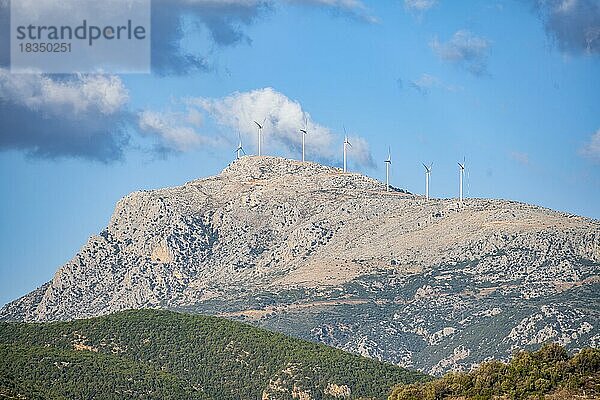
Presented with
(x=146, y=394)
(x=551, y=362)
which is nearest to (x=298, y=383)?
(x=146, y=394)

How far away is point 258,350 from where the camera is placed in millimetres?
197625

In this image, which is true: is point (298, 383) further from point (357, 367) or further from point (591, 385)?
→ point (591, 385)

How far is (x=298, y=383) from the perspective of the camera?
18588 centimetres

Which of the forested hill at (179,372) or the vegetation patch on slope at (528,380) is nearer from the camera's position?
the vegetation patch on slope at (528,380)

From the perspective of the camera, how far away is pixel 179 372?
7721 inches

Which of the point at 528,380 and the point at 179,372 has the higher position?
the point at 179,372

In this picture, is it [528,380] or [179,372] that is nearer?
[528,380]

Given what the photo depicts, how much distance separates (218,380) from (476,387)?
88.8 m

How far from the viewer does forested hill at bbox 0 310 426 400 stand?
170 meters

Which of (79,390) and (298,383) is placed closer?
(79,390)

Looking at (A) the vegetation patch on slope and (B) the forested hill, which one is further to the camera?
(B) the forested hill

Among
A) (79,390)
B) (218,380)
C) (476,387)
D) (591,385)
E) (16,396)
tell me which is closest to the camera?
(591,385)

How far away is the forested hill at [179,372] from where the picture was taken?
16988 centimetres

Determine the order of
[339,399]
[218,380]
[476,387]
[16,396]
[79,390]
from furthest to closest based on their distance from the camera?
1. [218,380]
2. [339,399]
3. [79,390]
4. [16,396]
5. [476,387]
